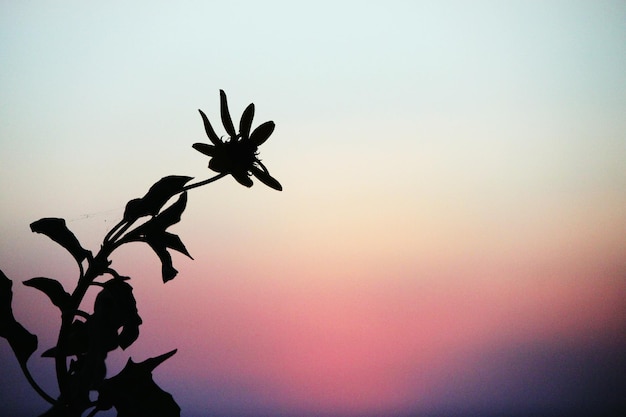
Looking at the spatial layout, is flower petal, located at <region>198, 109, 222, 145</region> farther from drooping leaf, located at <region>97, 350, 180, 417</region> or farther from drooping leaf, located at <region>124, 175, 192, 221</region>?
drooping leaf, located at <region>97, 350, 180, 417</region>

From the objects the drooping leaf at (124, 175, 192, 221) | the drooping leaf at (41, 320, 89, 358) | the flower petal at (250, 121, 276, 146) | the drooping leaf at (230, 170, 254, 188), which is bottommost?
the drooping leaf at (41, 320, 89, 358)

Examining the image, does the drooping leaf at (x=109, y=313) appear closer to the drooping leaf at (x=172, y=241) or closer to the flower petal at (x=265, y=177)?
the drooping leaf at (x=172, y=241)

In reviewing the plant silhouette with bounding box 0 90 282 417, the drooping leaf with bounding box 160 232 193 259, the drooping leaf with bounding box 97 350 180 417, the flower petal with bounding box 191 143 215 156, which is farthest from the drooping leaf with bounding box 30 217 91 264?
the flower petal with bounding box 191 143 215 156

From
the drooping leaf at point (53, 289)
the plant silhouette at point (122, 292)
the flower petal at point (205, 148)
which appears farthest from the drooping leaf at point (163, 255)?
the flower petal at point (205, 148)

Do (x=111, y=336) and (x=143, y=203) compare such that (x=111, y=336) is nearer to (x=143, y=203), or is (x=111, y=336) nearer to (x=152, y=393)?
(x=152, y=393)

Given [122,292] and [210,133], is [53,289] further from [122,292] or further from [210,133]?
[210,133]

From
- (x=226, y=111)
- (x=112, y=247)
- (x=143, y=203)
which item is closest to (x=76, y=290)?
(x=112, y=247)
